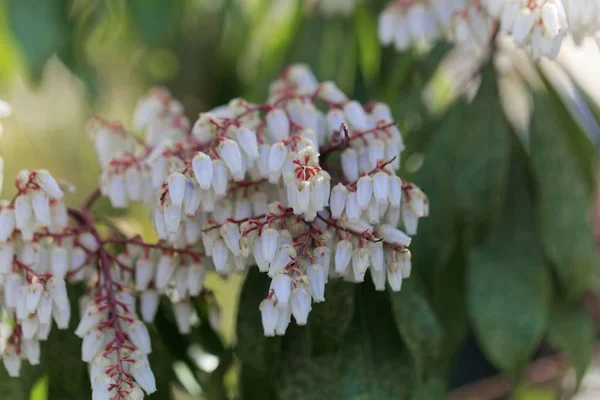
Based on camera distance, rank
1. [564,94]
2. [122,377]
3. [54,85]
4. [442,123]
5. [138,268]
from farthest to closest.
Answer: [54,85] < [564,94] < [442,123] < [138,268] < [122,377]

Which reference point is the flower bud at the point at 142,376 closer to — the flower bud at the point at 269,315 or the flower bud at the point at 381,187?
the flower bud at the point at 269,315

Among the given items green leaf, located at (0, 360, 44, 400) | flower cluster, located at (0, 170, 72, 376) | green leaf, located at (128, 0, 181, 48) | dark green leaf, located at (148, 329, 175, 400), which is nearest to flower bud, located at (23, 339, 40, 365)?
flower cluster, located at (0, 170, 72, 376)

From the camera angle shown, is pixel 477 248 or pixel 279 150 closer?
pixel 279 150

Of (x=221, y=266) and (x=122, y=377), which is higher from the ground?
(x=221, y=266)

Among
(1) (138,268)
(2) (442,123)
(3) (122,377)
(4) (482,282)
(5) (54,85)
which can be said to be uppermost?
(5) (54,85)

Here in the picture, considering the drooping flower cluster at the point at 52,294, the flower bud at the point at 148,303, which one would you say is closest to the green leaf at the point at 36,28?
the drooping flower cluster at the point at 52,294

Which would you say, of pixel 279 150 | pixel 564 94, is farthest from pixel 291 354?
pixel 564 94

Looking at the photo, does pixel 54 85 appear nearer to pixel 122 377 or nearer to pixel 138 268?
pixel 138 268
